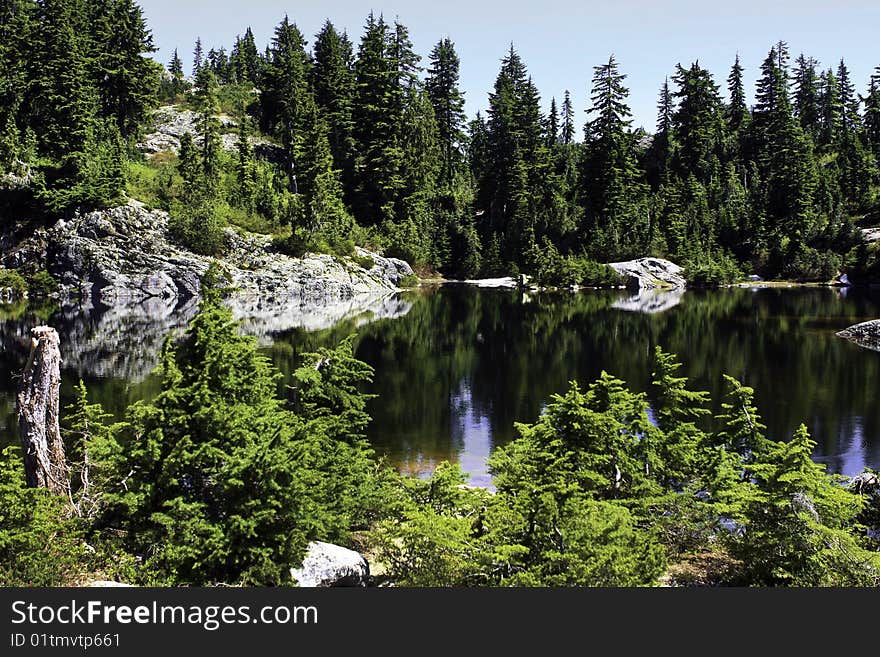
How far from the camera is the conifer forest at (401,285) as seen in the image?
10.6 metres

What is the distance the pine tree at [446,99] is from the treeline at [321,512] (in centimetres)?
9921

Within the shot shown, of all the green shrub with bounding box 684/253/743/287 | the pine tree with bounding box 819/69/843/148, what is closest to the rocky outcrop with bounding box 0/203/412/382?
the green shrub with bounding box 684/253/743/287

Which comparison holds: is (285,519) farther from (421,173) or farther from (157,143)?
(421,173)

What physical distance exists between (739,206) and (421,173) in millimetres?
43807

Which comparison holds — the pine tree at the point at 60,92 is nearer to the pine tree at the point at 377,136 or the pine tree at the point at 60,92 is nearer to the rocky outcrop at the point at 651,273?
the pine tree at the point at 377,136

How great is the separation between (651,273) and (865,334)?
46.9 metres

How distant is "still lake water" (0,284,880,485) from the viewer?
Result: 24.7 meters

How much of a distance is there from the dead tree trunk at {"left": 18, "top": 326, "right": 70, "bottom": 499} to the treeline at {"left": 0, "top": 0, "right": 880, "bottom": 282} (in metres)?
59.4

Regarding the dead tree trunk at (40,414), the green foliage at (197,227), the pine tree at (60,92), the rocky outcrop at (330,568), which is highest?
the pine tree at (60,92)

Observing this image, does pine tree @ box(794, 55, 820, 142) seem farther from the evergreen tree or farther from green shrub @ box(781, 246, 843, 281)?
the evergreen tree

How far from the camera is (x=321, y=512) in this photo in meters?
11.5

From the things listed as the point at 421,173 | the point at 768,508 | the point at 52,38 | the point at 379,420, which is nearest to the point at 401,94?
the point at 421,173

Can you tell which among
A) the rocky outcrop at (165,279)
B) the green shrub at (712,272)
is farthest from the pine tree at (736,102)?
the rocky outcrop at (165,279)

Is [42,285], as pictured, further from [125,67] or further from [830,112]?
[830,112]
